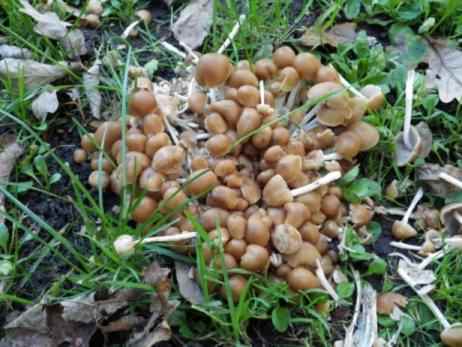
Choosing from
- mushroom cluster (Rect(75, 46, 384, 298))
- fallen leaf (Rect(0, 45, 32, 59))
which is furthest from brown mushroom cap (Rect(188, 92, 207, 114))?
fallen leaf (Rect(0, 45, 32, 59))

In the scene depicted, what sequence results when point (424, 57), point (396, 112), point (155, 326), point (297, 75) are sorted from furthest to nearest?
point (424, 57), point (396, 112), point (297, 75), point (155, 326)

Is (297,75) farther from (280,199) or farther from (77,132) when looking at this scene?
(77,132)

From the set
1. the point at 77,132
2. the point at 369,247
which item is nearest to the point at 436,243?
the point at 369,247

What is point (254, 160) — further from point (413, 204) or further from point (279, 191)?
point (413, 204)

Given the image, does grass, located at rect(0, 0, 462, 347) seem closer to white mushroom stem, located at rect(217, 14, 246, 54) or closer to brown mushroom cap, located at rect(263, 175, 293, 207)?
white mushroom stem, located at rect(217, 14, 246, 54)

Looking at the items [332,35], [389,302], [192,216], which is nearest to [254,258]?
[192,216]

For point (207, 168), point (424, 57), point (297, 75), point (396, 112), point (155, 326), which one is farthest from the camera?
point (424, 57)

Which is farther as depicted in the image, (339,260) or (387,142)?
(387,142)
